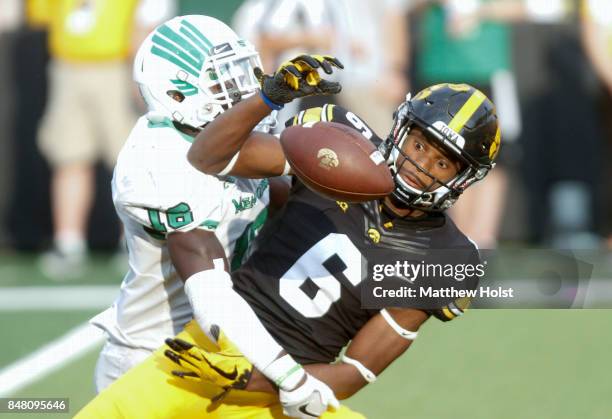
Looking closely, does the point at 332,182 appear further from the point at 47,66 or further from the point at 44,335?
the point at 47,66

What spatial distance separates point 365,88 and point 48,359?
3.38m

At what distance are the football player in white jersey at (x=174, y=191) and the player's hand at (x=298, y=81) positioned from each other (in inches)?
16.5

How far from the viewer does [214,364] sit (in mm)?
3320

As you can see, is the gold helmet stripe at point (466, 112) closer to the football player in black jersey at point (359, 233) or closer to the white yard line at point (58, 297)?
the football player in black jersey at point (359, 233)

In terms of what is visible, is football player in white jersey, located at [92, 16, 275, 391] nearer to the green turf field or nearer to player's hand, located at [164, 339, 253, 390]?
player's hand, located at [164, 339, 253, 390]

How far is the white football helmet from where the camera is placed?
357 centimetres

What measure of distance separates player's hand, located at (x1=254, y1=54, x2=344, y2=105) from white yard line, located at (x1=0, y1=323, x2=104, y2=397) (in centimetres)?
292

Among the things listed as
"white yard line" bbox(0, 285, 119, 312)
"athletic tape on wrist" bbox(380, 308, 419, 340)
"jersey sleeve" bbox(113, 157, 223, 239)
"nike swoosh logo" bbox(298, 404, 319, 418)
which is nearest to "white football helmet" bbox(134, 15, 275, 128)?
"jersey sleeve" bbox(113, 157, 223, 239)

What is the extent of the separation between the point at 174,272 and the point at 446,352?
2.88m

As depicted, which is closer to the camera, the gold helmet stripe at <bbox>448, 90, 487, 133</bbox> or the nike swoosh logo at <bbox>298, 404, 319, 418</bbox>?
the nike swoosh logo at <bbox>298, 404, 319, 418</bbox>

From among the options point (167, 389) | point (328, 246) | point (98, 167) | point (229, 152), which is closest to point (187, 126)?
point (229, 152)

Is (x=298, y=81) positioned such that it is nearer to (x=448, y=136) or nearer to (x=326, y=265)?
(x=448, y=136)

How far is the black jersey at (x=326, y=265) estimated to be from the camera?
138 inches

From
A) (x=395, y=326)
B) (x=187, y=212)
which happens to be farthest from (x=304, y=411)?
(x=187, y=212)
